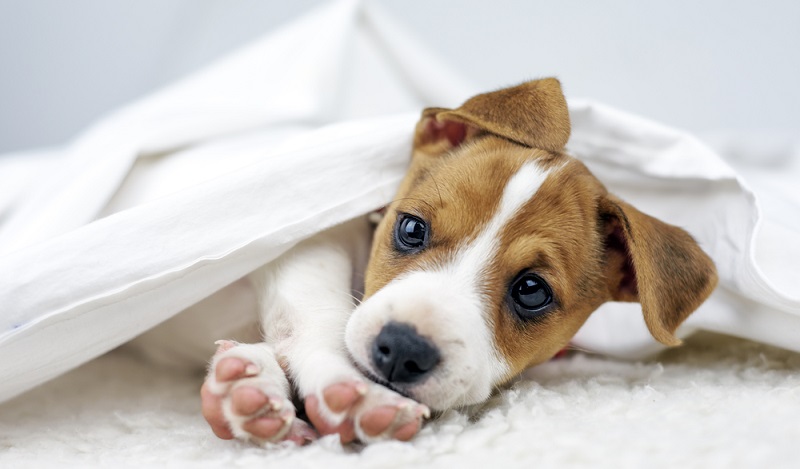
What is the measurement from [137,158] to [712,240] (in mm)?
1801

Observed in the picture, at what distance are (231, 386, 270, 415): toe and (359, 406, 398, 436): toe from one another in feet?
0.66

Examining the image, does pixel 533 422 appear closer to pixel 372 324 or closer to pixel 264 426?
pixel 372 324

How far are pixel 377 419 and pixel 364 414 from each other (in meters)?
A: 0.03

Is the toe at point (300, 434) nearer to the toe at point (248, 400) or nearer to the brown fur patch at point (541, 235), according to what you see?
the toe at point (248, 400)

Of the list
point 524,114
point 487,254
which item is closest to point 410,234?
point 487,254

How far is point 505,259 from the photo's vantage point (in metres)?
1.84

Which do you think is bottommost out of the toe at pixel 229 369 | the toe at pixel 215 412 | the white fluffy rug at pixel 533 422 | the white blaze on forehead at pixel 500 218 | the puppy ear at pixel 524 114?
the white fluffy rug at pixel 533 422

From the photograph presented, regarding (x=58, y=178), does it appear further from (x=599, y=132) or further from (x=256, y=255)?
(x=599, y=132)

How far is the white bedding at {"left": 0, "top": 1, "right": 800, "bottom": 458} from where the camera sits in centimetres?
180

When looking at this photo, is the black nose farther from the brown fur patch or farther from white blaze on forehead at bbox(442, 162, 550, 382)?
the brown fur patch

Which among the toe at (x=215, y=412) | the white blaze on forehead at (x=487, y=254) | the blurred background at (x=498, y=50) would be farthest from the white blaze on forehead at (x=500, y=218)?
the blurred background at (x=498, y=50)

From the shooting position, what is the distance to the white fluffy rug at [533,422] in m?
1.40

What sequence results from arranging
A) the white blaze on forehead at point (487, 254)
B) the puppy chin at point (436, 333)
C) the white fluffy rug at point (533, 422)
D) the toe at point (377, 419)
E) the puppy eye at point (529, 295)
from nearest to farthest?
the white fluffy rug at point (533, 422), the toe at point (377, 419), the puppy chin at point (436, 333), the white blaze on forehead at point (487, 254), the puppy eye at point (529, 295)

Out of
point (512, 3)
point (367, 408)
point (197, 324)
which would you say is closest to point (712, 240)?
point (367, 408)
